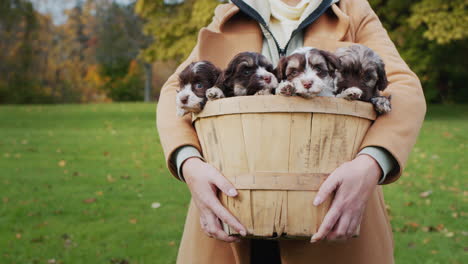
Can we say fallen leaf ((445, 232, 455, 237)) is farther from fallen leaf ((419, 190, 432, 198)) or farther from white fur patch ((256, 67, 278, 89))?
white fur patch ((256, 67, 278, 89))

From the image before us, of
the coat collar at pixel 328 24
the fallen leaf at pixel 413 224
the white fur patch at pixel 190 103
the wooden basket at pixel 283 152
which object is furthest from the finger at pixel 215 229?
the fallen leaf at pixel 413 224

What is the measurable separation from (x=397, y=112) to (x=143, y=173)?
32.2 feet

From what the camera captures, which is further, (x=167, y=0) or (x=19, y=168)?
(x=167, y=0)

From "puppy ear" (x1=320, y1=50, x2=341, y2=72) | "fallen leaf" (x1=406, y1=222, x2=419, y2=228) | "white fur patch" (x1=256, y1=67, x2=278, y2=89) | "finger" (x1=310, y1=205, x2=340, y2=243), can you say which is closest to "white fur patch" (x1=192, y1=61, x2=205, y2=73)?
"white fur patch" (x1=256, y1=67, x2=278, y2=89)

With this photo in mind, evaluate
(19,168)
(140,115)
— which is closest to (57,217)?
(19,168)

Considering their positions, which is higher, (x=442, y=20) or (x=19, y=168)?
(x=442, y=20)

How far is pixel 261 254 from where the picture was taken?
9.40ft

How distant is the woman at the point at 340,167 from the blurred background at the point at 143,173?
4524 mm

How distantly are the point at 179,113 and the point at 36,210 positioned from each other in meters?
7.23

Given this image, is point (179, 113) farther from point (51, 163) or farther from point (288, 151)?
point (51, 163)

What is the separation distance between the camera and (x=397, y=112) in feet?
7.68

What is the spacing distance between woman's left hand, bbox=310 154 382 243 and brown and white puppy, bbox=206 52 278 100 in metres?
0.55

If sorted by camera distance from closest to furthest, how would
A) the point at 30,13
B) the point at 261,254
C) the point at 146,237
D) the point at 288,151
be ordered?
the point at 288,151 → the point at 261,254 → the point at 146,237 → the point at 30,13

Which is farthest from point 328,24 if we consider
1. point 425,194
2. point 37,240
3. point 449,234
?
point 425,194
